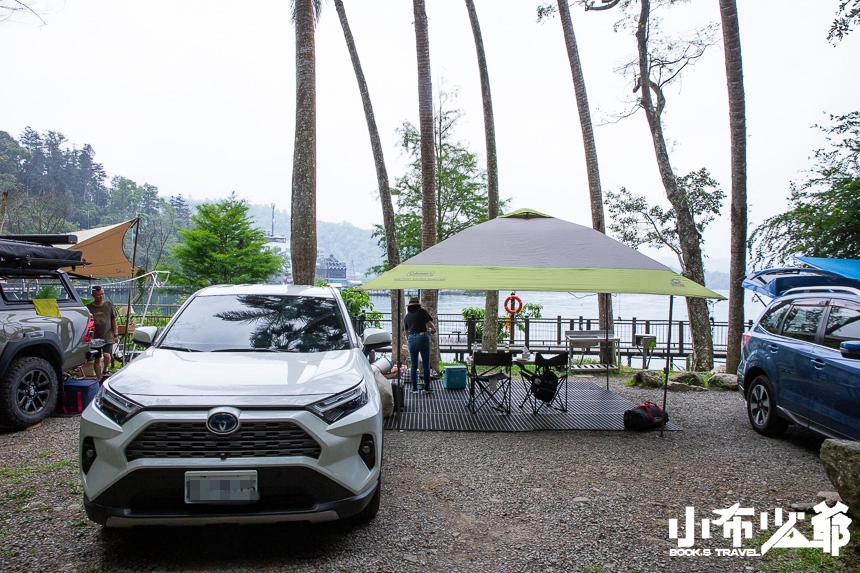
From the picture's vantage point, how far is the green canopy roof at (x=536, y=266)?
6.71 meters

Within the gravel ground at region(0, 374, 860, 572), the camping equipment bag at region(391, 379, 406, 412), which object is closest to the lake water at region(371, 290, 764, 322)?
the gravel ground at region(0, 374, 860, 572)

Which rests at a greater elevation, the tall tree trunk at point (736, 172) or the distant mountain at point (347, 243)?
the distant mountain at point (347, 243)

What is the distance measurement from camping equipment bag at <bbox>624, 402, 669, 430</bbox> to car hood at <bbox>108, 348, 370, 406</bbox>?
4.34 metres

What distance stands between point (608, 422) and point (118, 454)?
6.19m

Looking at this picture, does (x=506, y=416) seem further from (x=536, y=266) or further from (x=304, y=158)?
(x=304, y=158)

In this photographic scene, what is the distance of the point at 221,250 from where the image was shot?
31.9m

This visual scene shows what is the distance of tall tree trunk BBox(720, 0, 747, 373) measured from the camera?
36.4 ft

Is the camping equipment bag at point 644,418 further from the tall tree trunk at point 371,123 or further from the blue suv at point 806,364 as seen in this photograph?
the tall tree trunk at point 371,123

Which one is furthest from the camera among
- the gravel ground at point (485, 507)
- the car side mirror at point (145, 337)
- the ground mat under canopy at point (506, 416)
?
the ground mat under canopy at point (506, 416)

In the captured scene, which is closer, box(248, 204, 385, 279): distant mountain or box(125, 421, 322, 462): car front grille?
box(125, 421, 322, 462): car front grille

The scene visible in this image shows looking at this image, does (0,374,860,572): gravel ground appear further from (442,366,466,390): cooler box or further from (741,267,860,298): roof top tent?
(442,366,466,390): cooler box

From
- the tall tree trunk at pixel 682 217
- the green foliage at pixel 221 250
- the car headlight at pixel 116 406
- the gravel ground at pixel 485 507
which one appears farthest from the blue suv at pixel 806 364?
the green foliage at pixel 221 250

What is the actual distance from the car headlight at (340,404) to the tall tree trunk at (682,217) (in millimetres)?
11547

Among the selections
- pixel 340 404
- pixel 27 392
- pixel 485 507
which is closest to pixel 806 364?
pixel 485 507
